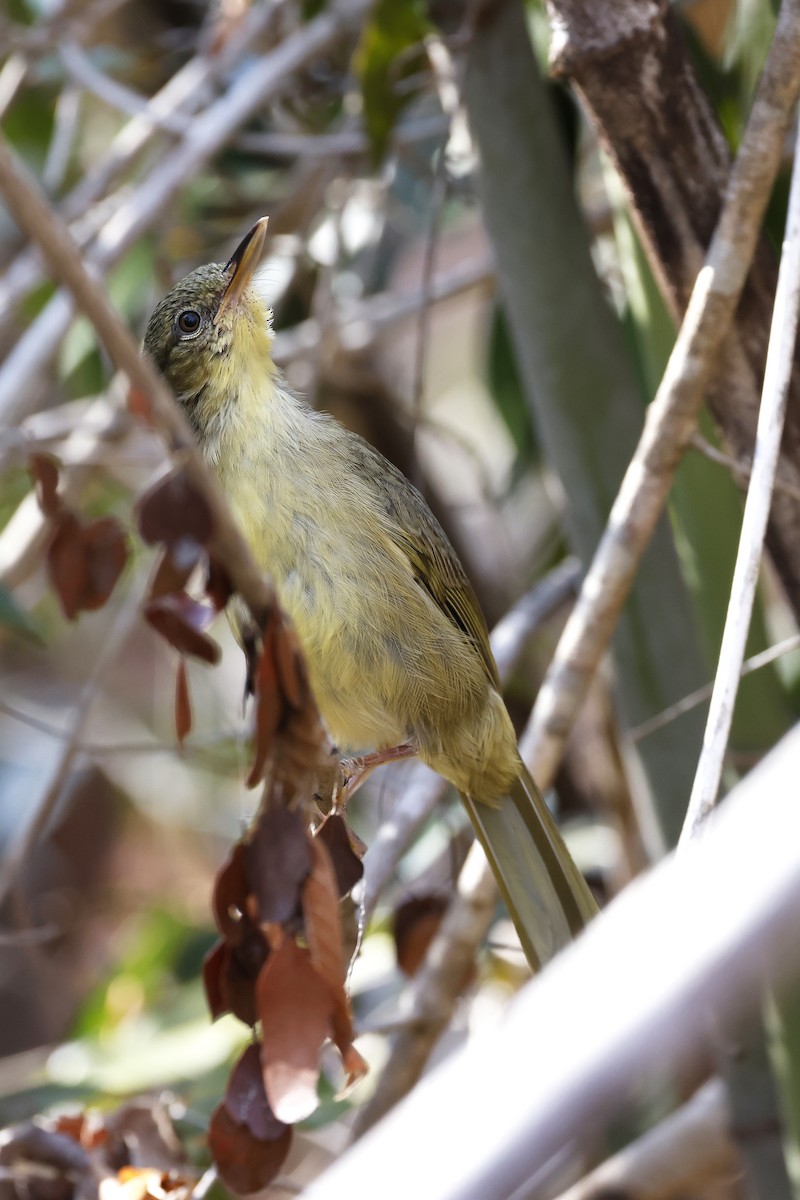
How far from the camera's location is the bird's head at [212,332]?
112 inches

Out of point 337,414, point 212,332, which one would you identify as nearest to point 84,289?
point 212,332

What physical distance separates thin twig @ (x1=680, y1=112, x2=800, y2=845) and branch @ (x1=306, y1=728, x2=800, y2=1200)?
2.75ft

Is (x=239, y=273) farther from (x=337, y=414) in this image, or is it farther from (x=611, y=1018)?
(x=611, y=1018)

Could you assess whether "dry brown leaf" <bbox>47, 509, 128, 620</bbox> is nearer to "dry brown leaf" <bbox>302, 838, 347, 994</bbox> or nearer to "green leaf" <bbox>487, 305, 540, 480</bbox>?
"dry brown leaf" <bbox>302, 838, 347, 994</bbox>

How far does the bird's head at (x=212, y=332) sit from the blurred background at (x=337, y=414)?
0.22 metres

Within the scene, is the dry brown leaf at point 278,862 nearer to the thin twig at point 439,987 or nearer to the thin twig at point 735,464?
the thin twig at point 735,464

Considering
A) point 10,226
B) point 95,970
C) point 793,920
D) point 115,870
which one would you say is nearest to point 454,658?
point 793,920

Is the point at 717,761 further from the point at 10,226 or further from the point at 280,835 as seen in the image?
the point at 10,226

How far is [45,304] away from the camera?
14.6 ft

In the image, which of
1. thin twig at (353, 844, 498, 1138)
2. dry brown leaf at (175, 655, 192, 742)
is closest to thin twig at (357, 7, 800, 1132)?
thin twig at (353, 844, 498, 1138)

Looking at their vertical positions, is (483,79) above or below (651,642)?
above

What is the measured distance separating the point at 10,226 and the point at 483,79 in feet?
12.5

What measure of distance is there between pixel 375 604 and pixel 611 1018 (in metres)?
1.85

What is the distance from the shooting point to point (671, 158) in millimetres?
2318
